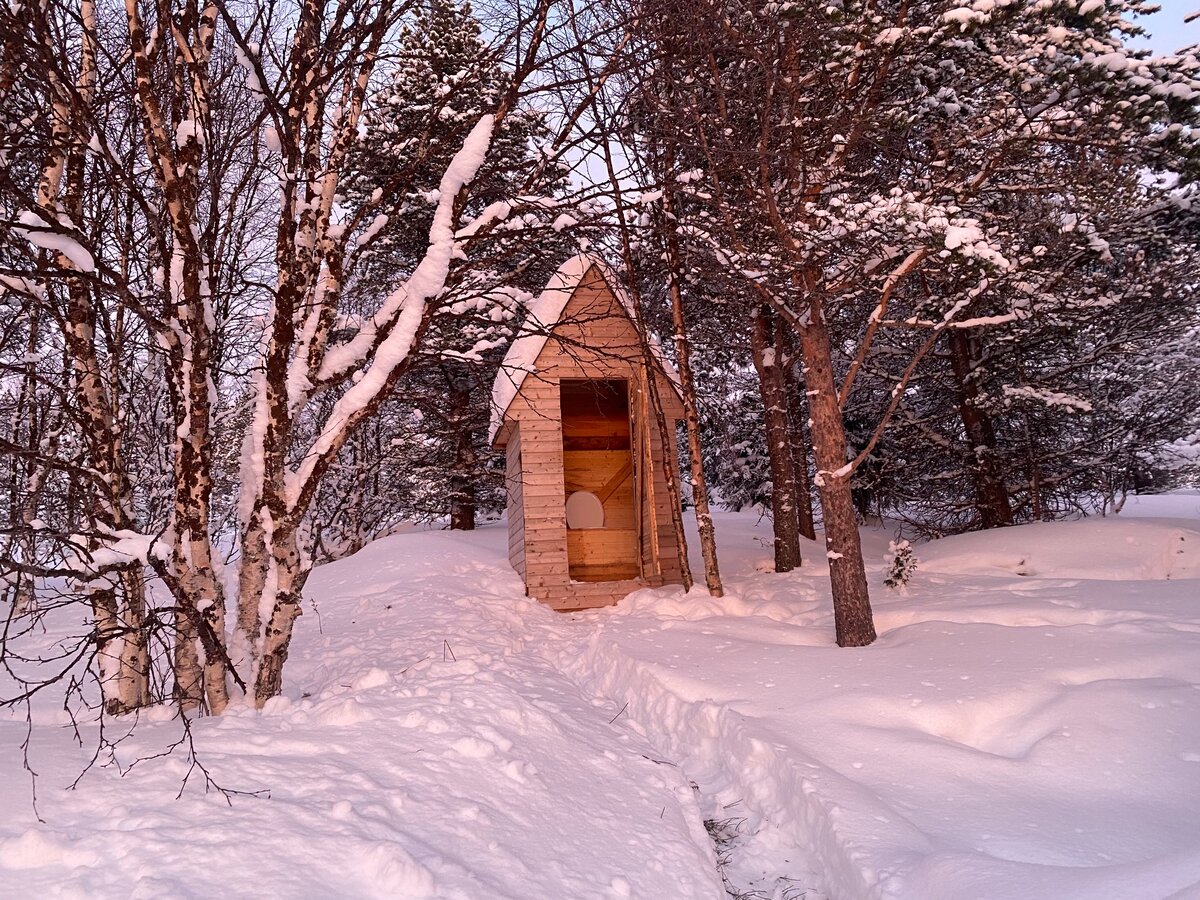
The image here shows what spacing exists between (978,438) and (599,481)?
20.7ft

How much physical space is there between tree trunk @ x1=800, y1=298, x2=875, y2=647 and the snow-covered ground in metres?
0.42

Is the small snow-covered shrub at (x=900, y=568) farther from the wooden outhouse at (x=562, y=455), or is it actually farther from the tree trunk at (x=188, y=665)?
the tree trunk at (x=188, y=665)

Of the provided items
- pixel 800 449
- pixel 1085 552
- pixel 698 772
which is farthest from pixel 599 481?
pixel 698 772

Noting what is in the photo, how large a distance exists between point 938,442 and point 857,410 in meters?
2.94

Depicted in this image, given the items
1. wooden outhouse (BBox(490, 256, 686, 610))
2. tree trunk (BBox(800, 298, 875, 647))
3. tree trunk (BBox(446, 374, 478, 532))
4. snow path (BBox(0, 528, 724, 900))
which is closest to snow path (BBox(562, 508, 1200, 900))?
tree trunk (BBox(800, 298, 875, 647))

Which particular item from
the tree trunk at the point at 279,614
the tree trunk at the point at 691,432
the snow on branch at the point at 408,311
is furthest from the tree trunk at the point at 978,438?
the tree trunk at the point at 279,614

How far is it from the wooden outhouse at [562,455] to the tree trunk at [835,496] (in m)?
3.10

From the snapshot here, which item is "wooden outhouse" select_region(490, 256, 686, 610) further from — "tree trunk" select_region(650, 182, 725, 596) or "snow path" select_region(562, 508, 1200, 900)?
"snow path" select_region(562, 508, 1200, 900)

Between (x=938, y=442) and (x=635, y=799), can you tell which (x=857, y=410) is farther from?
(x=635, y=799)

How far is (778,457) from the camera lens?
11594 millimetres

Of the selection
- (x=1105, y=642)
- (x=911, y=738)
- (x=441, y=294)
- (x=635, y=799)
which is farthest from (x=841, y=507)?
(x=441, y=294)

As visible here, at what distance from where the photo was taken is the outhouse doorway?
12.5 metres

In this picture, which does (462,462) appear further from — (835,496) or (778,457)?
(835,496)

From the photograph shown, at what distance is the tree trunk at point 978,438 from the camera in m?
11.7
